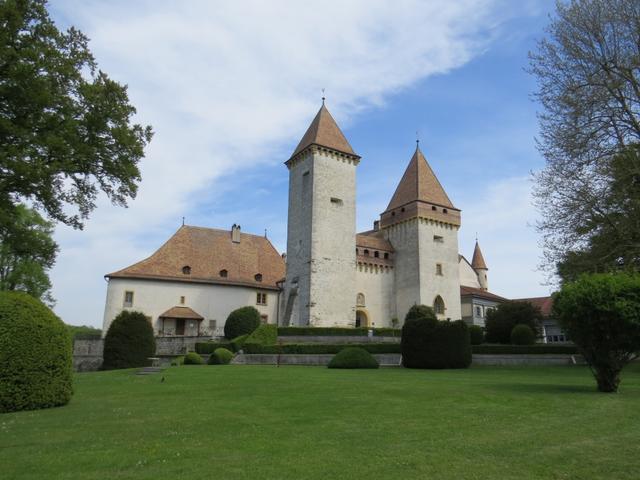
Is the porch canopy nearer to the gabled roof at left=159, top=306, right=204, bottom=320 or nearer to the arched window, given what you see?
the gabled roof at left=159, top=306, right=204, bottom=320

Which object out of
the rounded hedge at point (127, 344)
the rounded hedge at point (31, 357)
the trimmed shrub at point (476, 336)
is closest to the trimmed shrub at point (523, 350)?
the trimmed shrub at point (476, 336)

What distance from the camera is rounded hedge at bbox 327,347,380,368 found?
2216 centimetres

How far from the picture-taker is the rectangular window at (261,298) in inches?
1730

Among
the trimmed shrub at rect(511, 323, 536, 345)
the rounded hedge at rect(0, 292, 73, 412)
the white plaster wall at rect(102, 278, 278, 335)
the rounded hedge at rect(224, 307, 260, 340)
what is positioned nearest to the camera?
the rounded hedge at rect(0, 292, 73, 412)

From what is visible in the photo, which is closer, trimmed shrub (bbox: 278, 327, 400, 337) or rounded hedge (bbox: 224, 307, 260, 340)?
trimmed shrub (bbox: 278, 327, 400, 337)

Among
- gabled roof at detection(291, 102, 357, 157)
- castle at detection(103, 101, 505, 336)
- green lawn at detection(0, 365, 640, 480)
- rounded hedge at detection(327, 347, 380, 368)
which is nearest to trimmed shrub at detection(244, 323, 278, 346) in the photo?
castle at detection(103, 101, 505, 336)

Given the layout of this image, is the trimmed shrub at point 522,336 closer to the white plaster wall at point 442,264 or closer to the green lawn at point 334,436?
the white plaster wall at point 442,264

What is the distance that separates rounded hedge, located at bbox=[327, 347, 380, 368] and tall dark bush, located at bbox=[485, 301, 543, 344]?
60.7 feet

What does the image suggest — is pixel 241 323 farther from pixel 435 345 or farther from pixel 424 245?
pixel 424 245

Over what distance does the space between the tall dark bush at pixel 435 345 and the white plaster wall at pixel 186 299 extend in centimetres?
2167

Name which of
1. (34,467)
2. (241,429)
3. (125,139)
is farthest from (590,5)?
(34,467)

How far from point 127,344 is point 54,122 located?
13150 mm

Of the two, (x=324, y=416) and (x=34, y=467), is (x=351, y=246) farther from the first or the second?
(x=34, y=467)

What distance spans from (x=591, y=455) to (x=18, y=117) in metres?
18.9
